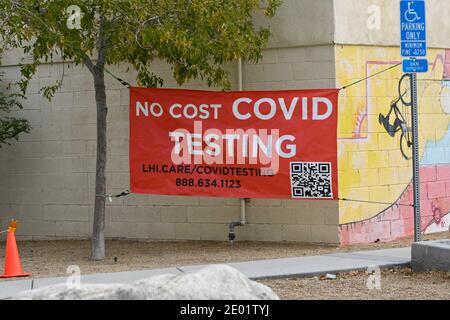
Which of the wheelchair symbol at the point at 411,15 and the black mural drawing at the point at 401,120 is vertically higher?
the wheelchair symbol at the point at 411,15

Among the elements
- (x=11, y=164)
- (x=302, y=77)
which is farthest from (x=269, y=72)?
(x=11, y=164)

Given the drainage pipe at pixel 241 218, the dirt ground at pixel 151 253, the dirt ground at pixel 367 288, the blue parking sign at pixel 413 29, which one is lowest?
the dirt ground at pixel 367 288

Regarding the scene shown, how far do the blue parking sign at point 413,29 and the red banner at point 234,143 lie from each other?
1569 millimetres

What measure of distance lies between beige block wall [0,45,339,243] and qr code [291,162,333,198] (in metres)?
0.55

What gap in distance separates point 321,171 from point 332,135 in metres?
0.55

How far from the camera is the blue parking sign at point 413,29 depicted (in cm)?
1173

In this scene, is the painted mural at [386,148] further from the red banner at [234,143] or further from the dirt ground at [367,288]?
the dirt ground at [367,288]

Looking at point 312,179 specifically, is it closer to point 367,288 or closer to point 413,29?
point 413,29

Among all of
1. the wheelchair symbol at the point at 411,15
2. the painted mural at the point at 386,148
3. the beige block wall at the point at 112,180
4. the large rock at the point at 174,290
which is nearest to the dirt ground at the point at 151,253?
the beige block wall at the point at 112,180

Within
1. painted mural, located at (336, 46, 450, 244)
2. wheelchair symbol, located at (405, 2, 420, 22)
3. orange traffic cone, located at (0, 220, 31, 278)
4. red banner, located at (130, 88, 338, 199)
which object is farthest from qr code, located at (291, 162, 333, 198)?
orange traffic cone, located at (0, 220, 31, 278)

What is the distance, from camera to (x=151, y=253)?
532 inches

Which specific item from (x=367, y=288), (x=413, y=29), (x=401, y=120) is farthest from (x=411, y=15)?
(x=367, y=288)

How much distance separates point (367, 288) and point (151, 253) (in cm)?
450
